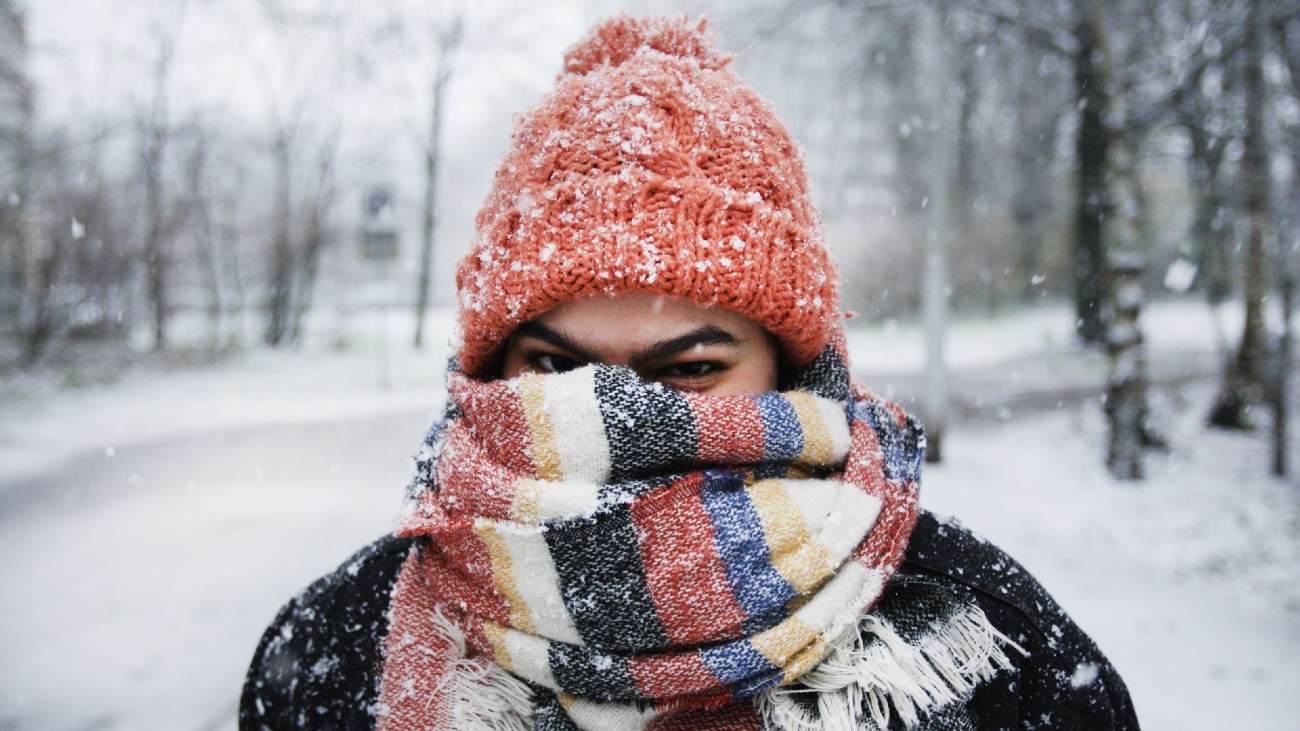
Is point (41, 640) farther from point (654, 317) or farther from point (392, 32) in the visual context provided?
point (392, 32)

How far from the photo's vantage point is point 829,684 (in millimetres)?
1118

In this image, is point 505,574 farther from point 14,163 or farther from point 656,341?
point 14,163

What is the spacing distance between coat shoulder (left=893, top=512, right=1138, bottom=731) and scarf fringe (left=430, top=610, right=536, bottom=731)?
665 mm

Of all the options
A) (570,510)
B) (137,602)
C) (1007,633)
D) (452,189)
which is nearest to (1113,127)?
(1007,633)

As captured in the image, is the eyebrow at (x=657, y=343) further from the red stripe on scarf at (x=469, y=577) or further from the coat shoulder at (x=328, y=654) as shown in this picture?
the coat shoulder at (x=328, y=654)

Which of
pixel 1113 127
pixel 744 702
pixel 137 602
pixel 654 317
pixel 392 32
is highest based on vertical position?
pixel 392 32

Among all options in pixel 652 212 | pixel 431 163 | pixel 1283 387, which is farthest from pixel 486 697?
pixel 431 163

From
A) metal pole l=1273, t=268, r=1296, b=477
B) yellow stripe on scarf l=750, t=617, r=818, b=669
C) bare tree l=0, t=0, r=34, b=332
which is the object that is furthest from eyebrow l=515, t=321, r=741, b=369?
bare tree l=0, t=0, r=34, b=332

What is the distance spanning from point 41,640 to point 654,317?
13.5 ft

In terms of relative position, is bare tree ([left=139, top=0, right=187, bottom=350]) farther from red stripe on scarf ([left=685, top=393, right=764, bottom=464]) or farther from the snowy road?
red stripe on scarf ([left=685, top=393, right=764, bottom=464])

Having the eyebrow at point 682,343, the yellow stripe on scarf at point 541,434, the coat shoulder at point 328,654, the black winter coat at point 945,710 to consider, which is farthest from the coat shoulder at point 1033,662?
the coat shoulder at point 328,654

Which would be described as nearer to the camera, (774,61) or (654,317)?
(654,317)

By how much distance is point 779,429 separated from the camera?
3.86 feet

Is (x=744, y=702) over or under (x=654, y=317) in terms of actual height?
under
